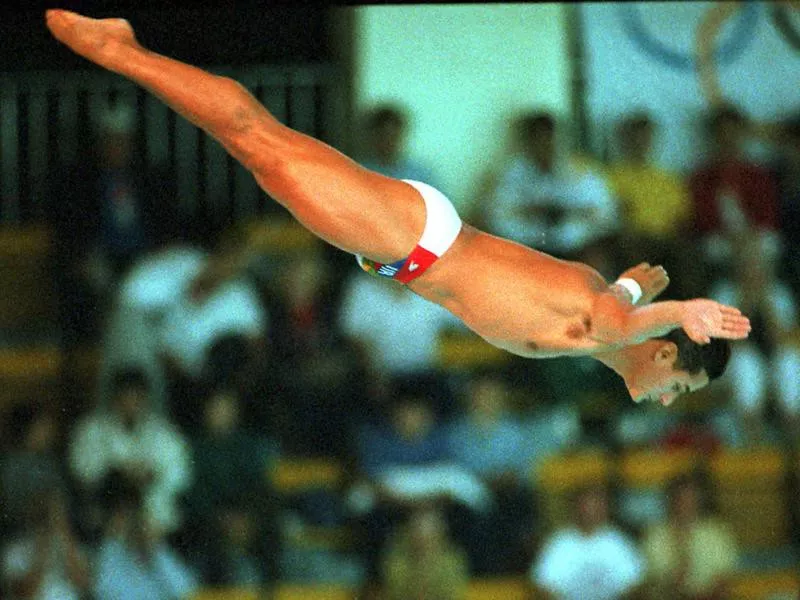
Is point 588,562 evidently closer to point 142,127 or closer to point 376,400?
point 376,400

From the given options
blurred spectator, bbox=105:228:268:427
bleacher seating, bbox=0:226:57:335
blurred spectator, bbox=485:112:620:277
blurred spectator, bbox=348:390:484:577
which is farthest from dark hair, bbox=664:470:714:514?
bleacher seating, bbox=0:226:57:335

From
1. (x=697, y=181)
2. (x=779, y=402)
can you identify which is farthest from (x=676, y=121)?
(x=779, y=402)

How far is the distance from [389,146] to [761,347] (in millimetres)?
1932

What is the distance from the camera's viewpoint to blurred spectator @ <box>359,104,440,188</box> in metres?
6.79

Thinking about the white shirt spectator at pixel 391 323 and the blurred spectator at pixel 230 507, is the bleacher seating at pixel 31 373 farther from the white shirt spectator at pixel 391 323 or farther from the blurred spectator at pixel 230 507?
the white shirt spectator at pixel 391 323

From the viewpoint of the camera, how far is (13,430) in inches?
257

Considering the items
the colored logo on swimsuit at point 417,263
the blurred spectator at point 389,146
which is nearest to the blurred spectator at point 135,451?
the blurred spectator at point 389,146

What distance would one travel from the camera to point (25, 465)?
651 centimetres

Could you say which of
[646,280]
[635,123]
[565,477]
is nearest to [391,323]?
[565,477]

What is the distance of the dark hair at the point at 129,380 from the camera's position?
6551 millimetres

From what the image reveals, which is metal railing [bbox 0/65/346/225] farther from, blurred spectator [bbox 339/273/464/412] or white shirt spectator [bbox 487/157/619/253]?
white shirt spectator [bbox 487/157/619/253]

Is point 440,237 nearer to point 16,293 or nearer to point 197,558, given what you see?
point 197,558

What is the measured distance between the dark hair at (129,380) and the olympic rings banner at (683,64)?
2.30 meters

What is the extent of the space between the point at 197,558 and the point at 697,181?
2837mm
